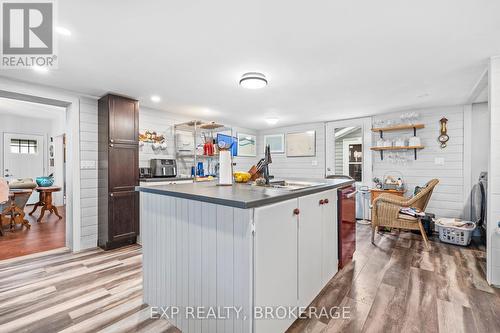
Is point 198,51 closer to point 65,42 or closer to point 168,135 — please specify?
point 65,42

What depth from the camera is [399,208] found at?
3332 millimetres

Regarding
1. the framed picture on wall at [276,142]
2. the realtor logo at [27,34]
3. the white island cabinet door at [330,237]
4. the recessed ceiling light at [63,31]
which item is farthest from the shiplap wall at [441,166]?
the realtor logo at [27,34]

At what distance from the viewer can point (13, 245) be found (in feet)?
11.3

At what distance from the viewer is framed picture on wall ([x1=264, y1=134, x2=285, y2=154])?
629 centimetres

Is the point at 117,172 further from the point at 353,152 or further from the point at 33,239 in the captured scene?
the point at 353,152

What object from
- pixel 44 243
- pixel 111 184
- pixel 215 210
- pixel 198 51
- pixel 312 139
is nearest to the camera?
pixel 215 210

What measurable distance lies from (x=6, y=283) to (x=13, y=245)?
1507mm

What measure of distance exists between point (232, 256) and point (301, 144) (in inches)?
193

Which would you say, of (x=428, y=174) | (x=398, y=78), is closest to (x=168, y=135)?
(x=398, y=78)

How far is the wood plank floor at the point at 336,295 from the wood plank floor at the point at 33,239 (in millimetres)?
371

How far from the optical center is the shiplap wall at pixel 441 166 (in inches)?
159

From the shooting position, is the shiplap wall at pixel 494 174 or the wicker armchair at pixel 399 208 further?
the wicker armchair at pixel 399 208

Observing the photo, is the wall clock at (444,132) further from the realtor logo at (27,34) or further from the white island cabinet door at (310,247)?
the realtor logo at (27,34)

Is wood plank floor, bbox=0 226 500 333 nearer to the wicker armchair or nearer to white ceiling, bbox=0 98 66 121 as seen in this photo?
the wicker armchair
